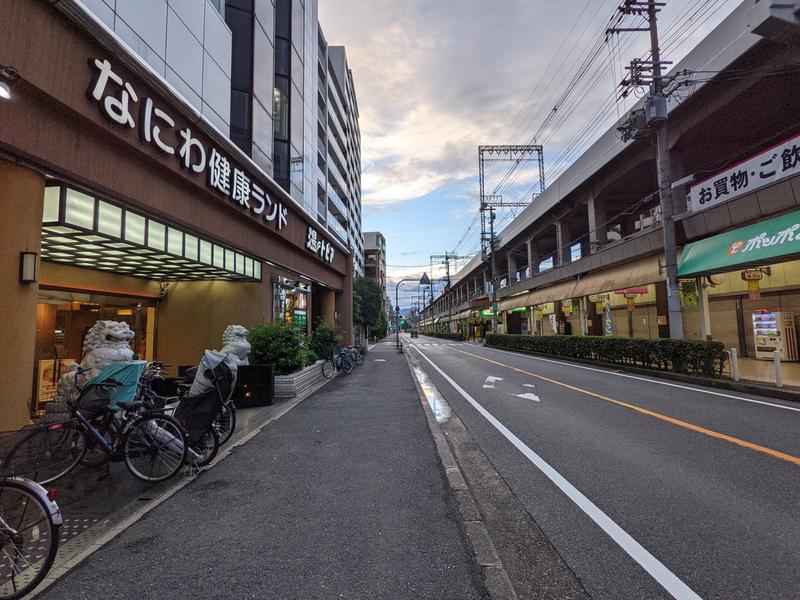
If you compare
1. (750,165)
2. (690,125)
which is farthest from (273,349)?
(690,125)

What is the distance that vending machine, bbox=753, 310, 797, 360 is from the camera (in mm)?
14930

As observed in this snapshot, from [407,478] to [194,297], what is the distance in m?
10.9

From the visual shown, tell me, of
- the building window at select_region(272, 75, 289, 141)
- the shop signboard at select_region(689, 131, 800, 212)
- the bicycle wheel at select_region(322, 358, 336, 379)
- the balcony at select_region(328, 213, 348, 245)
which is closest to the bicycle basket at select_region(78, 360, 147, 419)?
the bicycle wheel at select_region(322, 358, 336, 379)

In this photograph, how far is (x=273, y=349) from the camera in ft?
32.7

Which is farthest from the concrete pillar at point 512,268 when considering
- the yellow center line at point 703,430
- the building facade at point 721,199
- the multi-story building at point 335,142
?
the yellow center line at point 703,430

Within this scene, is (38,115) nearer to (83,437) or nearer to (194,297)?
(83,437)

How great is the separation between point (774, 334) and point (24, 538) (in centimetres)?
2180

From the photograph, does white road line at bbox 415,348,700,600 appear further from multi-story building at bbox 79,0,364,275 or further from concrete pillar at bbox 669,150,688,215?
concrete pillar at bbox 669,150,688,215

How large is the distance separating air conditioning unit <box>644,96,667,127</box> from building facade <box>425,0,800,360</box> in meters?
1.42

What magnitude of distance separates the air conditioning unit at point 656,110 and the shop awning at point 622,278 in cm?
654

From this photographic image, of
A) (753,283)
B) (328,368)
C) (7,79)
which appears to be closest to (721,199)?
(753,283)

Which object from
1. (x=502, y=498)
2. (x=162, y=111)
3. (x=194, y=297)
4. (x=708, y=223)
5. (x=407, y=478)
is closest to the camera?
(x=502, y=498)

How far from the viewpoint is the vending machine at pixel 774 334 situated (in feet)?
49.0

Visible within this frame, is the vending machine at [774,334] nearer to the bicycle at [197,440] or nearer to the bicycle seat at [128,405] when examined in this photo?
the bicycle at [197,440]
